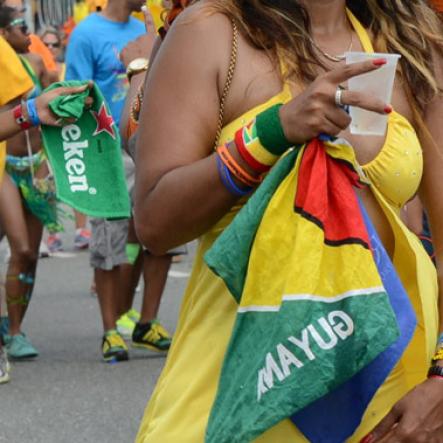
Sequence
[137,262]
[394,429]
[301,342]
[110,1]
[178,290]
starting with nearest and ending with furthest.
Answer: [301,342]
[394,429]
[137,262]
[110,1]
[178,290]

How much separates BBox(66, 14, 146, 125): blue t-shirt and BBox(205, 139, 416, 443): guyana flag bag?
6.30 m

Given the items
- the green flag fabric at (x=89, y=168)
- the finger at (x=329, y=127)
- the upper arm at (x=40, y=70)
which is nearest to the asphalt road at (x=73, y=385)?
the upper arm at (x=40, y=70)

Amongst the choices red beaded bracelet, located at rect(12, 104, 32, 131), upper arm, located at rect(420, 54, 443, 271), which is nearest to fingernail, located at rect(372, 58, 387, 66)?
upper arm, located at rect(420, 54, 443, 271)

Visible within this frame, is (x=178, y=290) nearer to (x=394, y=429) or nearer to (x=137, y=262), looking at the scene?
(x=137, y=262)

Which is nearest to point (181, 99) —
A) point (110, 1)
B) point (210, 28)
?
point (210, 28)

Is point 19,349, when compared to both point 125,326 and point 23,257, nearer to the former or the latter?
point 23,257

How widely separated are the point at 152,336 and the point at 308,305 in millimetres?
5581

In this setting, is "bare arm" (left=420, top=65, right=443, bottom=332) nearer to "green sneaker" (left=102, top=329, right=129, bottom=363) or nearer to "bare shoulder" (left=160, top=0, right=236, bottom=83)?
"bare shoulder" (left=160, top=0, right=236, bottom=83)

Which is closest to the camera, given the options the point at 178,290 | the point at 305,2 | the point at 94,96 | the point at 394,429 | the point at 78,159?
the point at 394,429

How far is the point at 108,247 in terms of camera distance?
25.6 ft

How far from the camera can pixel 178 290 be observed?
34.6 ft

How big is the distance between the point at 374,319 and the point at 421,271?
0.33 meters

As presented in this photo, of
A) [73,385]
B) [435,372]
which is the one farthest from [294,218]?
[73,385]

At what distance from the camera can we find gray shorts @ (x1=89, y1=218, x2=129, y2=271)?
7781 millimetres
